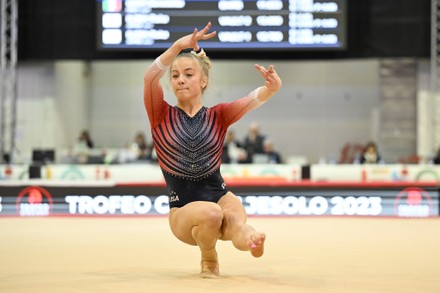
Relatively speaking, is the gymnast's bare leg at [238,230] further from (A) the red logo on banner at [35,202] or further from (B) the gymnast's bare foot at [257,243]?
(A) the red logo on banner at [35,202]

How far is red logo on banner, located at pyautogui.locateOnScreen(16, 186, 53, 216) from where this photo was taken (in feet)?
29.1

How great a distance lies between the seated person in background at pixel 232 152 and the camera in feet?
39.4

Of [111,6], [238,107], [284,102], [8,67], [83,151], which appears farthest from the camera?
[284,102]

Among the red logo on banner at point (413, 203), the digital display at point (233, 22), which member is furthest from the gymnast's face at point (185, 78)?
the digital display at point (233, 22)

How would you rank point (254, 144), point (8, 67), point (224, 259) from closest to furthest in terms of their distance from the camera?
point (224, 259)
point (254, 144)
point (8, 67)

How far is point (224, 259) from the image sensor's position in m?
5.16

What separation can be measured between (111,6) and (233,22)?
2.07 m

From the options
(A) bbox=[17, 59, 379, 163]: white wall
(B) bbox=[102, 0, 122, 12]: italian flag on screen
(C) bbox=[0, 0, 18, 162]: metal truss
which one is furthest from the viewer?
(A) bbox=[17, 59, 379, 163]: white wall

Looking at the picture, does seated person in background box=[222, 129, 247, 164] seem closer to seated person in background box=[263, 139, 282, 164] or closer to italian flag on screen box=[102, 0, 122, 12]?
seated person in background box=[263, 139, 282, 164]

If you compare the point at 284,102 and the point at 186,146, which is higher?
the point at 284,102

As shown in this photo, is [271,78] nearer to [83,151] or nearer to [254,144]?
[254,144]

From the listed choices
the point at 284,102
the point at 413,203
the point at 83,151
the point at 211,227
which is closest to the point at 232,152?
the point at 83,151

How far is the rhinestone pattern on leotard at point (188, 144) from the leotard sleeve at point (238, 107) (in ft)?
0.28

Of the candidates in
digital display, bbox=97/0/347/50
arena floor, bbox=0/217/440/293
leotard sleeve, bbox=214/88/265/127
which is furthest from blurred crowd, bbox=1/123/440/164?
leotard sleeve, bbox=214/88/265/127
